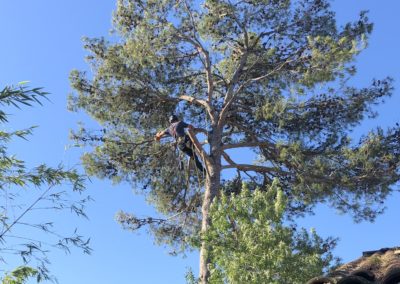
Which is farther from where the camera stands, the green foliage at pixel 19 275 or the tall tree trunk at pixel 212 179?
the tall tree trunk at pixel 212 179

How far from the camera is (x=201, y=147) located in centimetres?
1336

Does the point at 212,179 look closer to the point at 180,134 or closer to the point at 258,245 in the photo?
the point at 180,134

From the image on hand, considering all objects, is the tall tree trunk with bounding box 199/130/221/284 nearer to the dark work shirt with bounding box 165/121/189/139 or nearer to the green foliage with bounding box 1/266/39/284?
the dark work shirt with bounding box 165/121/189/139

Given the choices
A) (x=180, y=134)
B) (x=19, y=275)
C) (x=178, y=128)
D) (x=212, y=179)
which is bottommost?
(x=19, y=275)

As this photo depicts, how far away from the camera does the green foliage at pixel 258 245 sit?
9.21 metres

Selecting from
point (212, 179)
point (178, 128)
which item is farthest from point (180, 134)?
point (212, 179)

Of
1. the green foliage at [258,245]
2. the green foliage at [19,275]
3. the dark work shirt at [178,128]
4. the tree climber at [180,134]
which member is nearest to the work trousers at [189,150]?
the tree climber at [180,134]

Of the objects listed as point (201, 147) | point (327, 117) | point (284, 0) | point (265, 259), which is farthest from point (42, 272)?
point (284, 0)

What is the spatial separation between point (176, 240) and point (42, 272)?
28.1ft

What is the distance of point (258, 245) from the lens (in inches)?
367

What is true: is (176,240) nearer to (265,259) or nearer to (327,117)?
(327,117)

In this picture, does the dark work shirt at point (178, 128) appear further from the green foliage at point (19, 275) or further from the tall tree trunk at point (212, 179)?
the green foliage at point (19, 275)

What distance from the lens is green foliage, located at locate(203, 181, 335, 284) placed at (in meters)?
9.21

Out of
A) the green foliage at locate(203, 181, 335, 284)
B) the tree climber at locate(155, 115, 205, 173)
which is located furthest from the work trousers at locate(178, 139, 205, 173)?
the green foliage at locate(203, 181, 335, 284)
